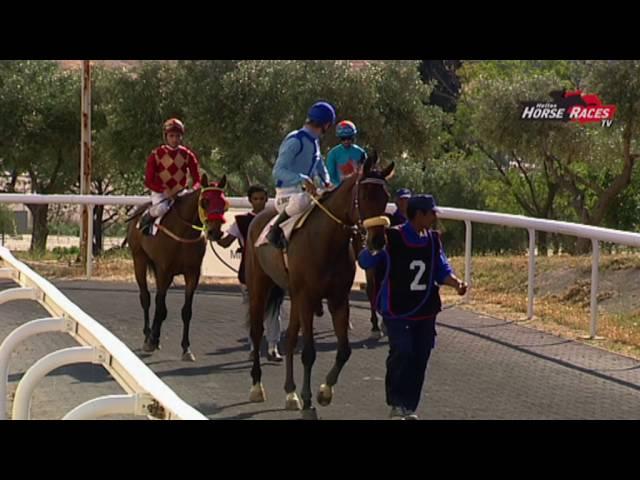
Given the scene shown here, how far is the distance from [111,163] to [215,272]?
11.4 meters

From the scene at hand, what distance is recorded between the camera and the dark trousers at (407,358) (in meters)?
6.80

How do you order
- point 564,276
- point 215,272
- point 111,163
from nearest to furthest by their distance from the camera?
point 564,276 → point 215,272 → point 111,163

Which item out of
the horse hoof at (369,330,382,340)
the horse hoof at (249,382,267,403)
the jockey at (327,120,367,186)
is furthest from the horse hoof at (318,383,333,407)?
the horse hoof at (369,330,382,340)

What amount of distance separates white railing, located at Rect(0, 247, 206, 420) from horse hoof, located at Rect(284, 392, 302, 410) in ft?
7.50

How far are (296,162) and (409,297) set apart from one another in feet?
6.17

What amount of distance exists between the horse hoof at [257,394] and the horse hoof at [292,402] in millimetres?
283

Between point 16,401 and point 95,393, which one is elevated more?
point 16,401

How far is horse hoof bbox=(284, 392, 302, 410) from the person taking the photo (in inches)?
305

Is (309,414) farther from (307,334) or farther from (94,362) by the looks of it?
(94,362)

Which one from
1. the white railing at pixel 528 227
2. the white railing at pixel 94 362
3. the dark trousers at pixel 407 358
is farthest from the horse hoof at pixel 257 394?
the white railing at pixel 528 227

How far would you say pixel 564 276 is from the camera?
45.6 feet

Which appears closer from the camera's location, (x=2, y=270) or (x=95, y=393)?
(x=2, y=270)

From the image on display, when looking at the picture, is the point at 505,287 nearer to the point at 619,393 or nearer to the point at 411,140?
the point at 619,393
